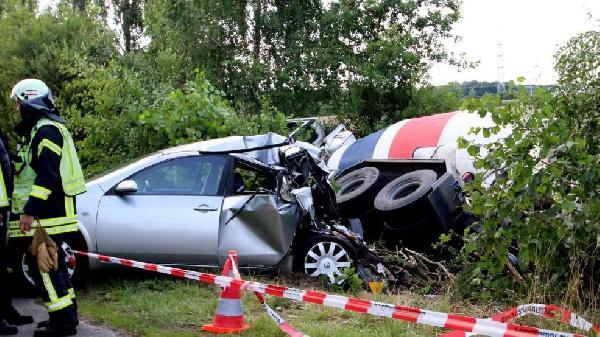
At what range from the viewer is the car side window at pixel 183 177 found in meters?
7.12

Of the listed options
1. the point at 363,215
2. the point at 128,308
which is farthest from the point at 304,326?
the point at 363,215

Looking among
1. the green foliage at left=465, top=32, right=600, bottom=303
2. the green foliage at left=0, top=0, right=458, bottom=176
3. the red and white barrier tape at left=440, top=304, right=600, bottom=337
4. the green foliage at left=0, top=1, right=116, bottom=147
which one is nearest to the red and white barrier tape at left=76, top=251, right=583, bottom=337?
the red and white barrier tape at left=440, top=304, right=600, bottom=337

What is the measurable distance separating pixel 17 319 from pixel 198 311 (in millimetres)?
1451

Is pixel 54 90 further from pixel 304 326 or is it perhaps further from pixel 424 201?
pixel 304 326

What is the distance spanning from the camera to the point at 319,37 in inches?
789

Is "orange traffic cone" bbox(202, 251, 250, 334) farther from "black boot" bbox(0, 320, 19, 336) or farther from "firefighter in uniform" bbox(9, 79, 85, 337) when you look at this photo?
"black boot" bbox(0, 320, 19, 336)

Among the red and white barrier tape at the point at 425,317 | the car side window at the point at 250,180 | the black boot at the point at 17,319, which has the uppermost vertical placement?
the car side window at the point at 250,180

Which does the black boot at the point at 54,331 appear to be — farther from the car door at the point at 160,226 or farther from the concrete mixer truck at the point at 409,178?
the concrete mixer truck at the point at 409,178

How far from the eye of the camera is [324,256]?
7527 mm

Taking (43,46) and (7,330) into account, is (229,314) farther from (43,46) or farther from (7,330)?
(43,46)

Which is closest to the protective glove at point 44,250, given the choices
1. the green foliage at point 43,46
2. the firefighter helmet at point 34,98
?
the firefighter helmet at point 34,98

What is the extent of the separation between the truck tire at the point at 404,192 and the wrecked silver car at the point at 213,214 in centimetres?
203

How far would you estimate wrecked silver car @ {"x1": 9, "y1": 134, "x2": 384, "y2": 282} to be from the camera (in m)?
6.88

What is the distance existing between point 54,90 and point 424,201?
8.19m
